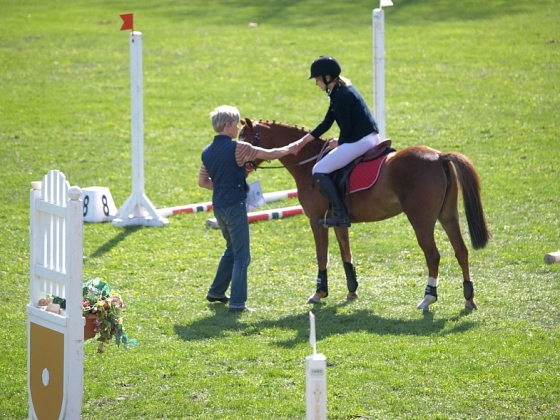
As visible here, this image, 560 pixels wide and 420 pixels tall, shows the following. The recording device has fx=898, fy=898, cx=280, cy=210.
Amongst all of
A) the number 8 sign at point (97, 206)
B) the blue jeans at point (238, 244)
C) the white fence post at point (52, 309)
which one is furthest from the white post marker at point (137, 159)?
the white fence post at point (52, 309)

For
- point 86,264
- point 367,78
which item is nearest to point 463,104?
point 367,78

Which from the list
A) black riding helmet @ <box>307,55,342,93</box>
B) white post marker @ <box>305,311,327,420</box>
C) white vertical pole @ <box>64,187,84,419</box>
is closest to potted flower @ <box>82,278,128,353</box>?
white vertical pole @ <box>64,187,84,419</box>

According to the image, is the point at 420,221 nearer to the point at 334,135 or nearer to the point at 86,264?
the point at 86,264

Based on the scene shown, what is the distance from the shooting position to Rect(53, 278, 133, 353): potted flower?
6.61 metres

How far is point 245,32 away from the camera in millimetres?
26328

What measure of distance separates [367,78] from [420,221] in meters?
12.6

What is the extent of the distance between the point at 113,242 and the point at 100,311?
5.86 meters

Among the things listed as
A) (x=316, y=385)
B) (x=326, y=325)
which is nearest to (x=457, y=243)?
(x=326, y=325)

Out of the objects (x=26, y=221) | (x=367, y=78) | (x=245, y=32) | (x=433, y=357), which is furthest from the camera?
(x=245, y=32)

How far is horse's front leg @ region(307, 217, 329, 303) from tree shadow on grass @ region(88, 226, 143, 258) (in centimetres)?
330

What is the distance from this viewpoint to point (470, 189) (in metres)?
9.29

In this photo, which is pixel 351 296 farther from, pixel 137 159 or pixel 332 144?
pixel 137 159

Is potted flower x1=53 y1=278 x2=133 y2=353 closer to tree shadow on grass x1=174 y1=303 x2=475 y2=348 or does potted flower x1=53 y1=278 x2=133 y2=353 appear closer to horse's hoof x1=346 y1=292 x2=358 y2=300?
tree shadow on grass x1=174 y1=303 x2=475 y2=348

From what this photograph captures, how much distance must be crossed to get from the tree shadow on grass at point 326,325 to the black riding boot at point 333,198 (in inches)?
38.8
